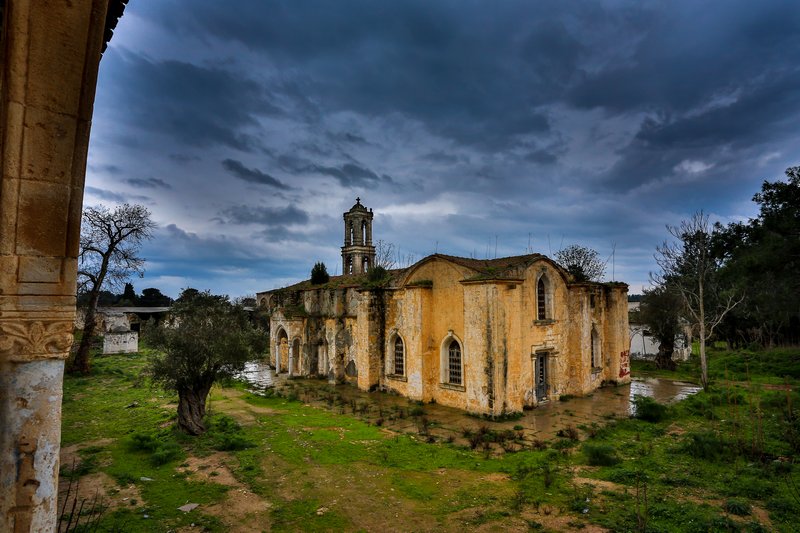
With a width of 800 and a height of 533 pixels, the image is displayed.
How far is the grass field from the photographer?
25.0 feet

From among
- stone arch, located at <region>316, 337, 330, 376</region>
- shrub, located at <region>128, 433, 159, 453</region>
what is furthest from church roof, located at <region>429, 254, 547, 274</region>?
shrub, located at <region>128, 433, 159, 453</region>

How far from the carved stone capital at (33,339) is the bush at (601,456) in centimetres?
1132

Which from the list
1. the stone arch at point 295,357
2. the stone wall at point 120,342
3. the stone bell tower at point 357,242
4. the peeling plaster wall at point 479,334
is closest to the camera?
the peeling plaster wall at point 479,334

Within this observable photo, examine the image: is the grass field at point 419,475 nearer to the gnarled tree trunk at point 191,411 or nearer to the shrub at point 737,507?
the shrub at point 737,507

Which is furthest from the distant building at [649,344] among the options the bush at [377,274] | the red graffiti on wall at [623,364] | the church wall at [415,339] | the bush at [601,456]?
the bush at [601,456]

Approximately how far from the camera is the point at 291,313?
2528cm

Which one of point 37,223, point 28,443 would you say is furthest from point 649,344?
point 37,223

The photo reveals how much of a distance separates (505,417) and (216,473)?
973 cm

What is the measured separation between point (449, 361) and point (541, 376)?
4.13m

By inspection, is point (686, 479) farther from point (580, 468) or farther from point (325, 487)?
point (325, 487)

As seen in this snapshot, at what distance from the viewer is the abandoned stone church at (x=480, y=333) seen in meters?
15.5

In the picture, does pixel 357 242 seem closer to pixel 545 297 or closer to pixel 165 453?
pixel 545 297

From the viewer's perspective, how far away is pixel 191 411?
42.0 feet

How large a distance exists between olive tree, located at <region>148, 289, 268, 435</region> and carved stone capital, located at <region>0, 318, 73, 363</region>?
31.8 feet
